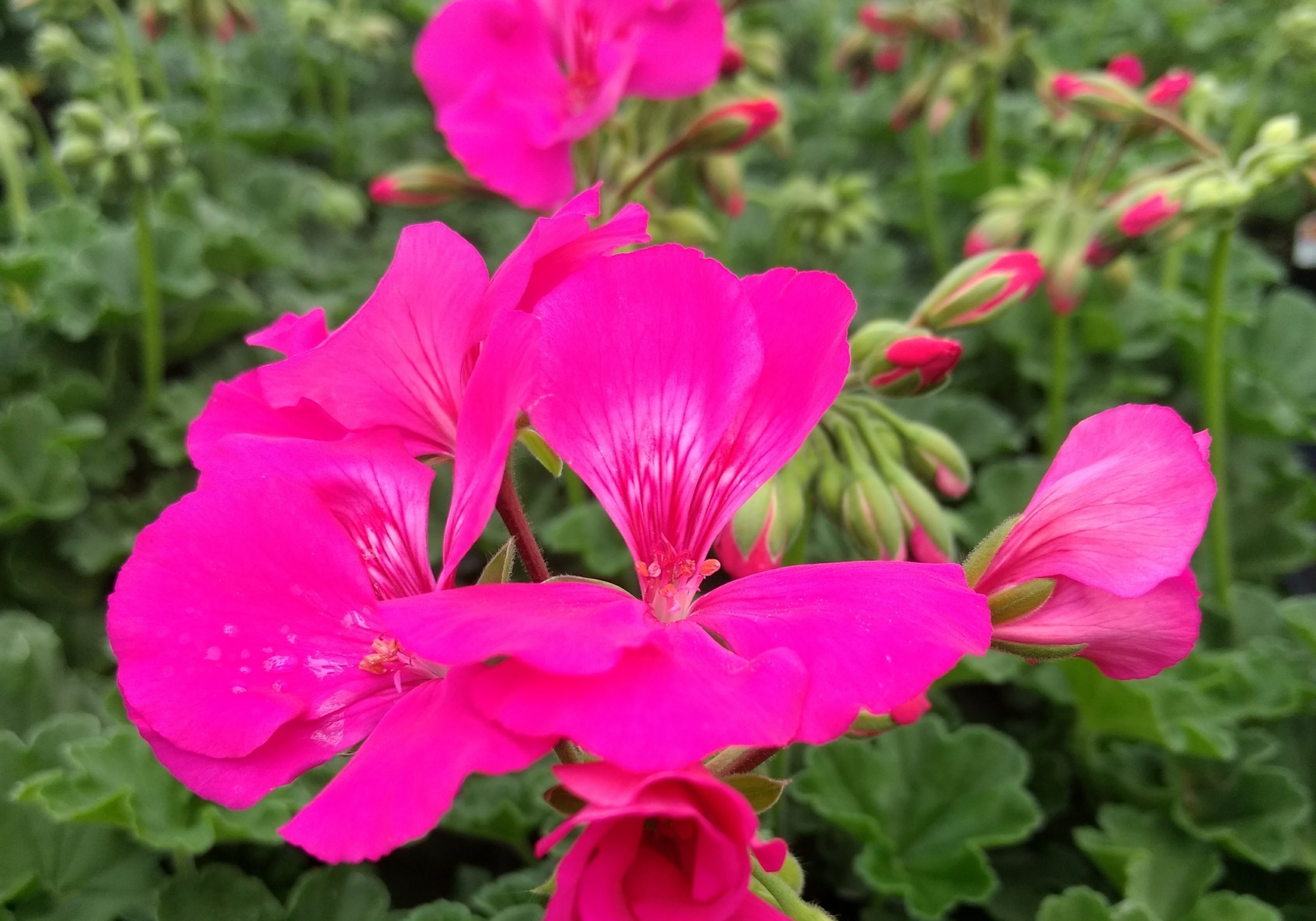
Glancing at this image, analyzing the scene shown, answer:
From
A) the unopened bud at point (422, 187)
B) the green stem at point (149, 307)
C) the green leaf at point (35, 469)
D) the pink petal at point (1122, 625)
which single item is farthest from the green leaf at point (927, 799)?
the green stem at point (149, 307)

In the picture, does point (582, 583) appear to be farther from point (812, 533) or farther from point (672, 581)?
point (812, 533)

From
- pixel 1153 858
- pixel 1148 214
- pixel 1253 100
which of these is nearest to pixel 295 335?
pixel 1148 214

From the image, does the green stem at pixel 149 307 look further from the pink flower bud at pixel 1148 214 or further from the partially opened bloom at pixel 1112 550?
the partially opened bloom at pixel 1112 550

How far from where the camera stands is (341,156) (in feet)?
10.0

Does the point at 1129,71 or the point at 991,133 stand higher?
the point at 1129,71

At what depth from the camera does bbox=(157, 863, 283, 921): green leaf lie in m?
1.18

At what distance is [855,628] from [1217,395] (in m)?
1.32

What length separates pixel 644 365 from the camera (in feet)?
2.43

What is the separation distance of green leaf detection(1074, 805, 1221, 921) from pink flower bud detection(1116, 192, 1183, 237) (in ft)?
2.53

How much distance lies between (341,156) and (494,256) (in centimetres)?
65

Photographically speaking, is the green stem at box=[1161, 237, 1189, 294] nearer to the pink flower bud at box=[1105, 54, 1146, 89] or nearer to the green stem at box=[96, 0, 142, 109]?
the pink flower bud at box=[1105, 54, 1146, 89]

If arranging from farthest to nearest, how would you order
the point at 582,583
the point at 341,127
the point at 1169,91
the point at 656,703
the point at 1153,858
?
the point at 341,127
the point at 1169,91
the point at 1153,858
the point at 582,583
the point at 656,703

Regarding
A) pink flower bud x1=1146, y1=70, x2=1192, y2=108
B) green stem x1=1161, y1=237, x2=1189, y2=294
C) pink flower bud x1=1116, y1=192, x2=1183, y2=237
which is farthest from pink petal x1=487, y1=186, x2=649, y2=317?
green stem x1=1161, y1=237, x2=1189, y2=294

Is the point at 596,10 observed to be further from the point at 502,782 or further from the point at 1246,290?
the point at 1246,290
